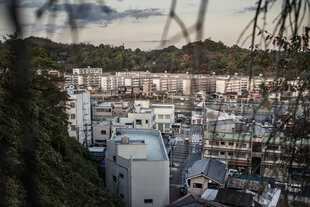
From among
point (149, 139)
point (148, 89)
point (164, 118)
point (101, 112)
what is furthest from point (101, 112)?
point (148, 89)

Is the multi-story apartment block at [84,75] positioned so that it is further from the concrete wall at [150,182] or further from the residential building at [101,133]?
the concrete wall at [150,182]

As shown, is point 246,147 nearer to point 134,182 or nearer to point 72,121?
point 134,182

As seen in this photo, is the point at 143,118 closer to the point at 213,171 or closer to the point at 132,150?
the point at 213,171

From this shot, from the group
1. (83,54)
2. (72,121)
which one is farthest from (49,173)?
(72,121)

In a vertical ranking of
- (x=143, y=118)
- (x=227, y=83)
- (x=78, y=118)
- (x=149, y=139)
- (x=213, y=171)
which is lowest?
(x=213, y=171)

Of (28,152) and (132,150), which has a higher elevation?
(28,152)

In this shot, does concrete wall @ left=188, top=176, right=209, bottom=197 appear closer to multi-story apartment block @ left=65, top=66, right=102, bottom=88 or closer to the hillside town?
the hillside town

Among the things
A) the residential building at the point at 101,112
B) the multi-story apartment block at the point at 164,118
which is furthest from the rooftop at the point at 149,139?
the multi-story apartment block at the point at 164,118
